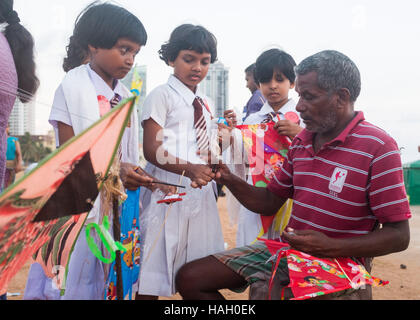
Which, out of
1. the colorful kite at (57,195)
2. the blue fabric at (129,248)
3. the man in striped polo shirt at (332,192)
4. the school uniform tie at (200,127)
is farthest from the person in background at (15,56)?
the man in striped polo shirt at (332,192)

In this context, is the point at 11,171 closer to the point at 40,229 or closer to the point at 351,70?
the point at 40,229

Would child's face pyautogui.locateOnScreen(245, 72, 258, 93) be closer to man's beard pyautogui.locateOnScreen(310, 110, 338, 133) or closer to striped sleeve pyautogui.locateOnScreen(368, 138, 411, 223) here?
man's beard pyautogui.locateOnScreen(310, 110, 338, 133)

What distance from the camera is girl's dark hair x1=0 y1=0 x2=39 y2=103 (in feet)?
6.62

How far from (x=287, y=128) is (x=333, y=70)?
2.44 feet

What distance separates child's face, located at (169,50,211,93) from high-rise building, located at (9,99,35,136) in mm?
1192

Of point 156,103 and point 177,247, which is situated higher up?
point 156,103

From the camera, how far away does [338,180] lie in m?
2.04

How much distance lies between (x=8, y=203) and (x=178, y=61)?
6.00 feet

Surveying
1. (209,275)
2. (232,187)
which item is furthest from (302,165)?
(209,275)

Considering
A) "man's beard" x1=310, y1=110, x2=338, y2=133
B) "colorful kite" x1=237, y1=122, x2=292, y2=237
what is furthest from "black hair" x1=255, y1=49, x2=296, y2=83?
"man's beard" x1=310, y1=110, x2=338, y2=133

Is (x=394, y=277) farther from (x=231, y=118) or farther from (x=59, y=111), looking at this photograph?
(x=59, y=111)

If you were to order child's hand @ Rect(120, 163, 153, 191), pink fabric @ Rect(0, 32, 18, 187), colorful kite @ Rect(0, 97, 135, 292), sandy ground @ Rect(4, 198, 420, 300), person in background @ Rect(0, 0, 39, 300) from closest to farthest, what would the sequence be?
colorful kite @ Rect(0, 97, 135, 292) < pink fabric @ Rect(0, 32, 18, 187) < person in background @ Rect(0, 0, 39, 300) < child's hand @ Rect(120, 163, 153, 191) < sandy ground @ Rect(4, 198, 420, 300)

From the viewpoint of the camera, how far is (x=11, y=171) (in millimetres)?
3877

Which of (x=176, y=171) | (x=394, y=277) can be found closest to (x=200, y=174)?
(x=176, y=171)
